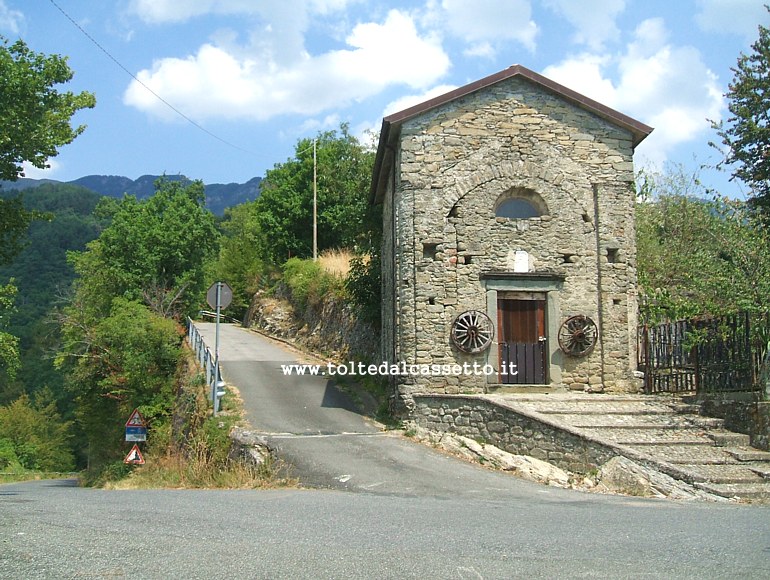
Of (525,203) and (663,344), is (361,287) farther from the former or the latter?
(663,344)

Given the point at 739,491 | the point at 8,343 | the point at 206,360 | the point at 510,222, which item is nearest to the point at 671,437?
the point at 739,491

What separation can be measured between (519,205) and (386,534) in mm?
12593

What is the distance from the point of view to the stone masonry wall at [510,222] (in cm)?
1734

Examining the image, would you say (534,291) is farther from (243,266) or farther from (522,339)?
(243,266)

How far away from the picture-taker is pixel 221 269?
47.8 meters

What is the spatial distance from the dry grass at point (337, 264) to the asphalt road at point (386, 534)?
1874 centimetres

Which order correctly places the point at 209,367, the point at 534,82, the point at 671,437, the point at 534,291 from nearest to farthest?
the point at 671,437
the point at 534,291
the point at 534,82
the point at 209,367

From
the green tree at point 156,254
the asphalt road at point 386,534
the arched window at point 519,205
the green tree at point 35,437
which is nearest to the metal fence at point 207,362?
the asphalt road at point 386,534

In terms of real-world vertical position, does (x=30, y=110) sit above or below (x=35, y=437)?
above

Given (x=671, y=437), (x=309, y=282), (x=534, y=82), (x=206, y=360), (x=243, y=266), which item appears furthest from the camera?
(x=243, y=266)

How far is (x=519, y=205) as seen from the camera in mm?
18203

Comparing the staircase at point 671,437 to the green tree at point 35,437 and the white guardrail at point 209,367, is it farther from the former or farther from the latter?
the green tree at point 35,437

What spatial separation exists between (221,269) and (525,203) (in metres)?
32.7

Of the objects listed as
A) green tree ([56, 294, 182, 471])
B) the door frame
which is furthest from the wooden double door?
green tree ([56, 294, 182, 471])
